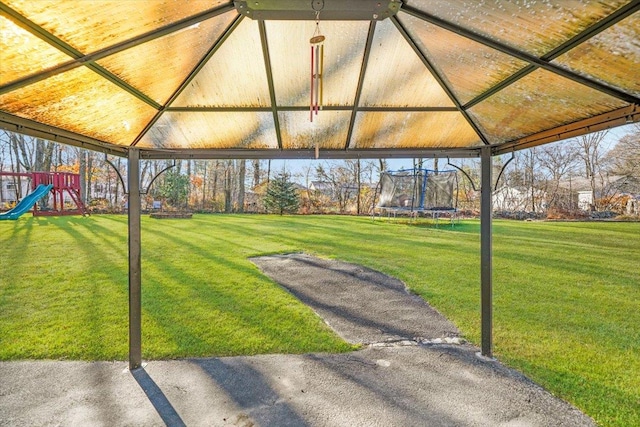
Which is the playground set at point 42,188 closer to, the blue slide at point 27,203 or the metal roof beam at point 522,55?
the blue slide at point 27,203

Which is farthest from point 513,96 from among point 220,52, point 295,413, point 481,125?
point 295,413

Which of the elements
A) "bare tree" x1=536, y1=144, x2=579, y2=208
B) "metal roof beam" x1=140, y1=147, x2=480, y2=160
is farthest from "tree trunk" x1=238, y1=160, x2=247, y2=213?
"bare tree" x1=536, y1=144, x2=579, y2=208

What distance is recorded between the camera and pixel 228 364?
3.21 meters

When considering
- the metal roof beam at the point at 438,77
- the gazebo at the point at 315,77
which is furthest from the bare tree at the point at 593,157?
the gazebo at the point at 315,77

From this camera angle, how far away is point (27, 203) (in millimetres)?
12148

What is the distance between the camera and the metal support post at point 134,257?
120 inches

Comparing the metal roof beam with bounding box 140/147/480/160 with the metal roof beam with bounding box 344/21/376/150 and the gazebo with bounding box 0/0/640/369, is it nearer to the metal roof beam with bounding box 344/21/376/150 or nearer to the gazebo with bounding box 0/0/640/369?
the gazebo with bounding box 0/0/640/369

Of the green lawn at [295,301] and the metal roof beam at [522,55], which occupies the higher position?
the metal roof beam at [522,55]

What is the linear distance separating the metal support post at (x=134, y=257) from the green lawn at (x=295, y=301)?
0.30 metres

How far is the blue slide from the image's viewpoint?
11.7 meters

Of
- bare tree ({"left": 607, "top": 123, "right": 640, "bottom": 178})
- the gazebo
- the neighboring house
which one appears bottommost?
the gazebo

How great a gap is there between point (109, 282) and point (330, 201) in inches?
658

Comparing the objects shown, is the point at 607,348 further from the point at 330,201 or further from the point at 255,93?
the point at 330,201

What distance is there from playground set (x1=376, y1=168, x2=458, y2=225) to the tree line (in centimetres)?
337
